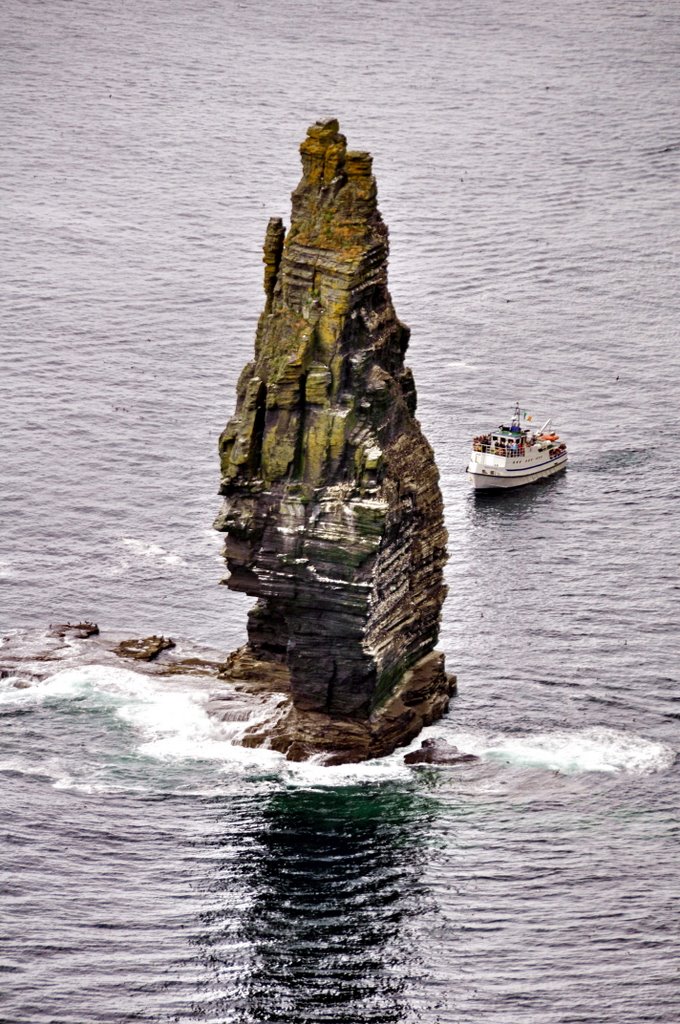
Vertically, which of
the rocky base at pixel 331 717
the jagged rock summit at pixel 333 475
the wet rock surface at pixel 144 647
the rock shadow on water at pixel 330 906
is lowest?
the rock shadow on water at pixel 330 906

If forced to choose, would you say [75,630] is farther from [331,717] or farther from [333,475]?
[333,475]

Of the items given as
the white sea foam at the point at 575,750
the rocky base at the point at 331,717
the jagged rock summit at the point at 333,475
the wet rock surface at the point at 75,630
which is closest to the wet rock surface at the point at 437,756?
the white sea foam at the point at 575,750

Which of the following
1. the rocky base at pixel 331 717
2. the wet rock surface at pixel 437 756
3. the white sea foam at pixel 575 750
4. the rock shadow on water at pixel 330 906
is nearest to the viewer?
the rock shadow on water at pixel 330 906

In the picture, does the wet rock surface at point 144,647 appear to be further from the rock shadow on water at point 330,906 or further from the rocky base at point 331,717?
the rock shadow on water at point 330,906

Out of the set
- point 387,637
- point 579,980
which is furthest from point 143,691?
point 579,980

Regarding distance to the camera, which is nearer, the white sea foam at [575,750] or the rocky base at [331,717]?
the white sea foam at [575,750]
